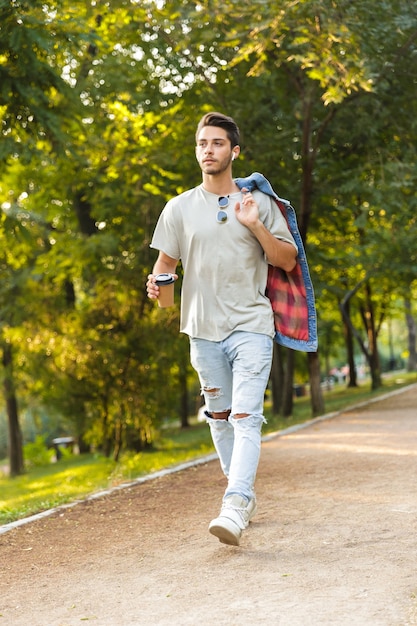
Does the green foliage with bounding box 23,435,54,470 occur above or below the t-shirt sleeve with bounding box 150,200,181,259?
below

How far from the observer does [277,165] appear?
625 inches

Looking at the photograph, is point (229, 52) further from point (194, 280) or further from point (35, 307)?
point (194, 280)

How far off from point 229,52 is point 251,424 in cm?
1117

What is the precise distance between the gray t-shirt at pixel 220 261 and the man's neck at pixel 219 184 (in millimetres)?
38

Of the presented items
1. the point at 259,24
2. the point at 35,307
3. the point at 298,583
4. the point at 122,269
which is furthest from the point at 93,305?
the point at 298,583

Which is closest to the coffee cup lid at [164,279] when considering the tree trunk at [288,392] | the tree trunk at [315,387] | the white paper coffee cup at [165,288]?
the white paper coffee cup at [165,288]

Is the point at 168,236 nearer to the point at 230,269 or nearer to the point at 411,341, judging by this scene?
the point at 230,269

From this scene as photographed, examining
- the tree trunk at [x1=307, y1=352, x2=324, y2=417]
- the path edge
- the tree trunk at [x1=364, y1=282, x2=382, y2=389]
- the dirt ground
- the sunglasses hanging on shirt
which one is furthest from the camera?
the tree trunk at [x1=364, y1=282, x2=382, y2=389]

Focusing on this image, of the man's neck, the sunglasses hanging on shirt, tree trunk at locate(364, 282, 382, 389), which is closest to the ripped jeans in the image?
the sunglasses hanging on shirt

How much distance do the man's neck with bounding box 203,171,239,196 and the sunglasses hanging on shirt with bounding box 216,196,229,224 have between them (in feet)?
0.21

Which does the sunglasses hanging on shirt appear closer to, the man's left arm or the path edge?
the man's left arm

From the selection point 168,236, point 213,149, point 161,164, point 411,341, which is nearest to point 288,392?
point 161,164

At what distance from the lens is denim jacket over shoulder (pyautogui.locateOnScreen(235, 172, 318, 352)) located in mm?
5211

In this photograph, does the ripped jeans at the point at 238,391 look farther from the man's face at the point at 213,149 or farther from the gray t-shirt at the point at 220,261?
the man's face at the point at 213,149
